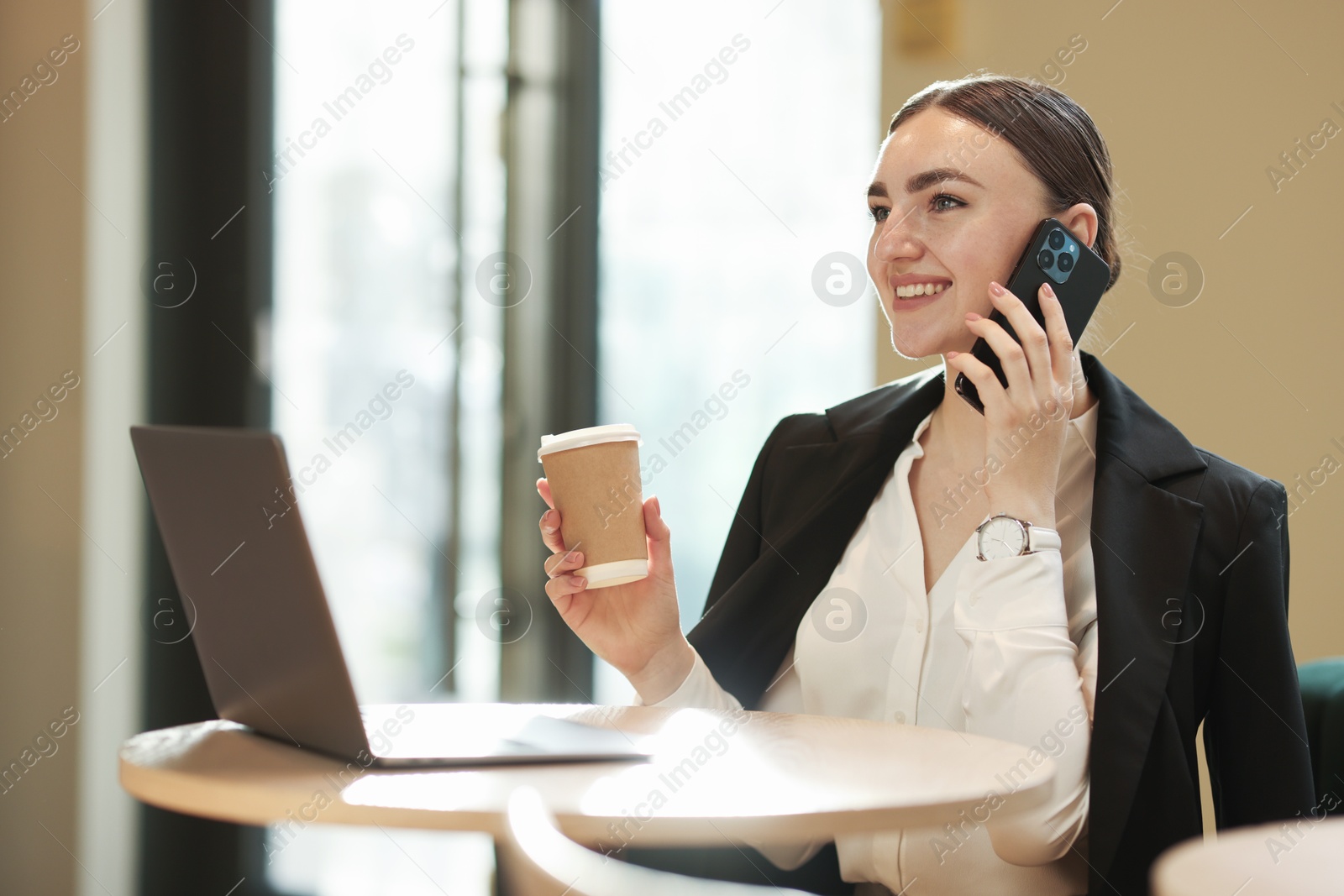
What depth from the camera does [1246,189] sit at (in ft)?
7.56

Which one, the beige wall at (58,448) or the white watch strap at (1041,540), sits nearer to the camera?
the white watch strap at (1041,540)

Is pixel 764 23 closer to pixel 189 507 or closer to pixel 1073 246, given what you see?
pixel 1073 246

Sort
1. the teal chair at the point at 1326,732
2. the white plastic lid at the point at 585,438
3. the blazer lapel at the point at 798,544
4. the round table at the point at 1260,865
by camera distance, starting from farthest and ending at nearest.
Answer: the blazer lapel at the point at 798,544
the teal chair at the point at 1326,732
the white plastic lid at the point at 585,438
the round table at the point at 1260,865

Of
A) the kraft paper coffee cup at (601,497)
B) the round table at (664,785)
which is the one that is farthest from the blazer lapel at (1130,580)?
the kraft paper coffee cup at (601,497)

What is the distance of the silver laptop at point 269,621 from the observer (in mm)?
878

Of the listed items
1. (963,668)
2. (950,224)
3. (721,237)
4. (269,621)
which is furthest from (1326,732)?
(721,237)

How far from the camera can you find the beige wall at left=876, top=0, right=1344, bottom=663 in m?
2.25

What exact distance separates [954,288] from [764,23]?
173 centimetres

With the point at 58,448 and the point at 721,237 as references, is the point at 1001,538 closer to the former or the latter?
the point at 721,237

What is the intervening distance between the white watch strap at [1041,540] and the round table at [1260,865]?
72cm

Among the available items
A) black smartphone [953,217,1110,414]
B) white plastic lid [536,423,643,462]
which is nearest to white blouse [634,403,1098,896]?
black smartphone [953,217,1110,414]

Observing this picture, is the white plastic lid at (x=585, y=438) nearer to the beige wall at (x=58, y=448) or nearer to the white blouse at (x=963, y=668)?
the white blouse at (x=963, y=668)

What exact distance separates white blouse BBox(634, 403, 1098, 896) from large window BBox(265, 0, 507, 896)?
1618mm

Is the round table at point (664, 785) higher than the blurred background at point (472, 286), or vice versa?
the blurred background at point (472, 286)
